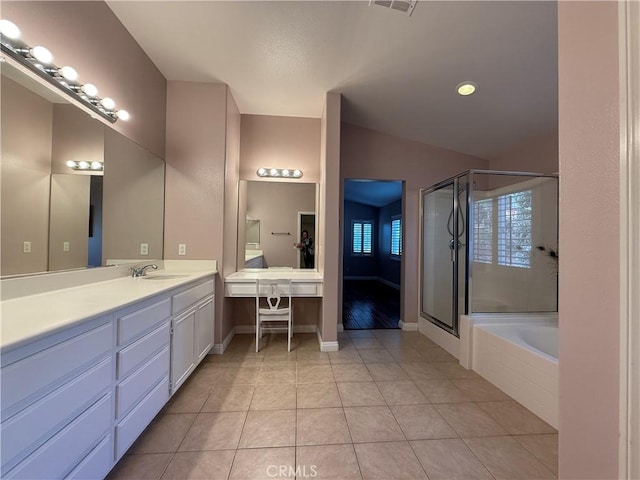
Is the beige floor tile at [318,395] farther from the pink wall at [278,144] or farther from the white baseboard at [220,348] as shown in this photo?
the pink wall at [278,144]

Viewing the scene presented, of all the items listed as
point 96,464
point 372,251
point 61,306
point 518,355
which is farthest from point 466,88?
point 372,251

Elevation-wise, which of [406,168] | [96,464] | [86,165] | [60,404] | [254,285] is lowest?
[96,464]

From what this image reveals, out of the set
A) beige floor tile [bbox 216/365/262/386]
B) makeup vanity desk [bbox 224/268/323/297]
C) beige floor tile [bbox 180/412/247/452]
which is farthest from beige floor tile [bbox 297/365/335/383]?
makeup vanity desk [bbox 224/268/323/297]

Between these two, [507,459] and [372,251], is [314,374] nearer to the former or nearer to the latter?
[507,459]

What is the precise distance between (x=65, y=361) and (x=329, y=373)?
1887mm

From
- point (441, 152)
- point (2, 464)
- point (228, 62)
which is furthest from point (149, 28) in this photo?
point (441, 152)

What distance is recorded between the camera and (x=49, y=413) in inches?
33.8

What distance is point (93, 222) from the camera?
1.74 meters

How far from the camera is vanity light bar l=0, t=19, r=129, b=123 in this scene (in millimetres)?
1195

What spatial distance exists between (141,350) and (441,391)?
6.99 feet

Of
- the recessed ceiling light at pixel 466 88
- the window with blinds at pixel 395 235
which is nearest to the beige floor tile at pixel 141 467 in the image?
the recessed ceiling light at pixel 466 88

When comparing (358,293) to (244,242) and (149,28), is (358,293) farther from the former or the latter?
(149,28)

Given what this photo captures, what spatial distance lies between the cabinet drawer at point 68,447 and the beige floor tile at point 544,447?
2.21 metres

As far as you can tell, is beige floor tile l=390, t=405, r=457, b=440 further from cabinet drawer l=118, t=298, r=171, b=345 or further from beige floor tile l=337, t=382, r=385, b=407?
cabinet drawer l=118, t=298, r=171, b=345
